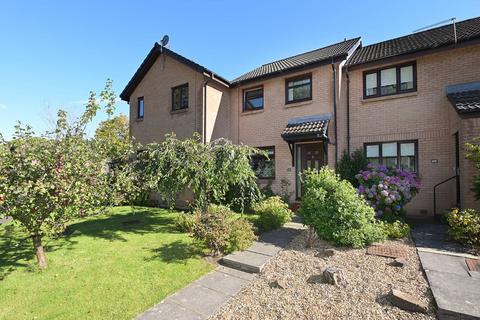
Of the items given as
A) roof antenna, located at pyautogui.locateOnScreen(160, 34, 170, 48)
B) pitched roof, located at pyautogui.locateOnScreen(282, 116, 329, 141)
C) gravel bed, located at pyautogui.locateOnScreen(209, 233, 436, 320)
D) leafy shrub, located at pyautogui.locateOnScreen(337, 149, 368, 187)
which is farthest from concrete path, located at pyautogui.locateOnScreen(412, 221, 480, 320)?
roof antenna, located at pyautogui.locateOnScreen(160, 34, 170, 48)

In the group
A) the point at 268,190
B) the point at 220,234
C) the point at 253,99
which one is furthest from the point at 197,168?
the point at 253,99

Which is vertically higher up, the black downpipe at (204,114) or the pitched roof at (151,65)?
the pitched roof at (151,65)

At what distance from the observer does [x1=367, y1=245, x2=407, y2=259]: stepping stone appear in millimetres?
5152

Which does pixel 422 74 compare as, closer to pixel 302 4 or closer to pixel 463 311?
pixel 302 4

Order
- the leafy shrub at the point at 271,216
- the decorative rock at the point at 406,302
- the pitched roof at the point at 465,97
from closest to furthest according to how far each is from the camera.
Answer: the decorative rock at the point at 406,302 → the pitched roof at the point at 465,97 → the leafy shrub at the point at 271,216

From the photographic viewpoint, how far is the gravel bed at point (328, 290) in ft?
10.9

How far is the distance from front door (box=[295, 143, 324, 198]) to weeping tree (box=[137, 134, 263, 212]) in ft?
14.9

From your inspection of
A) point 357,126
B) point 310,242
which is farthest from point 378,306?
point 357,126

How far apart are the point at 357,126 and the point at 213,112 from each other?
7.01 meters

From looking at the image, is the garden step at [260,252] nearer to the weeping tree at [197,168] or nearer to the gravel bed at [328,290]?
the gravel bed at [328,290]

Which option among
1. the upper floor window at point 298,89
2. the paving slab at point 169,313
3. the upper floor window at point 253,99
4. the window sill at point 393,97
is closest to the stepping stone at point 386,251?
the paving slab at point 169,313

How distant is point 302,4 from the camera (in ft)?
33.9

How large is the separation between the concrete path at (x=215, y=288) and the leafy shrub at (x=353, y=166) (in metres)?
4.85

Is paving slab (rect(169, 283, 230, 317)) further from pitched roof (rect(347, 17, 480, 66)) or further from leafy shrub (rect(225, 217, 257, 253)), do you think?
pitched roof (rect(347, 17, 480, 66))
